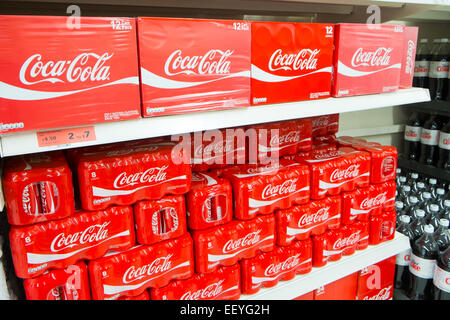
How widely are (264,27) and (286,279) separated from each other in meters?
1.00

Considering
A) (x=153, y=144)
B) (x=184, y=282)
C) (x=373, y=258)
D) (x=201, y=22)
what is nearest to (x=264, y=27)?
(x=201, y=22)

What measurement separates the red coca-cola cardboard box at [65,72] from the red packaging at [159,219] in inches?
12.8

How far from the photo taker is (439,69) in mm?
2221

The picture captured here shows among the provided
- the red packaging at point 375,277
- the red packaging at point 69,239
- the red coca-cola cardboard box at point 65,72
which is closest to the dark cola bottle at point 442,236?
the red packaging at point 375,277

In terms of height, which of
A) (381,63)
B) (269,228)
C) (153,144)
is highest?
(381,63)

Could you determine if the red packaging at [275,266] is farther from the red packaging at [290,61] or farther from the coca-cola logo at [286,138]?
the red packaging at [290,61]

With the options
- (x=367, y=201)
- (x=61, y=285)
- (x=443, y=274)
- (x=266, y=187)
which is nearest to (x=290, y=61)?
(x=266, y=187)

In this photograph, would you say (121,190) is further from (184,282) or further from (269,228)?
(269,228)

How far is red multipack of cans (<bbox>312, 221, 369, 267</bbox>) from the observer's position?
1.56 metres

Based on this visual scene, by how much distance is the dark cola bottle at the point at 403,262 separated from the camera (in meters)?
1.91

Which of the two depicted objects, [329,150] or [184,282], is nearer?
[184,282]

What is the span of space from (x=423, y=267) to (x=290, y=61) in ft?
4.29

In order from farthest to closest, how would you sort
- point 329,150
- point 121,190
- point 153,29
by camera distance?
point 329,150
point 121,190
point 153,29

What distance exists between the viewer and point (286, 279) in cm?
150
